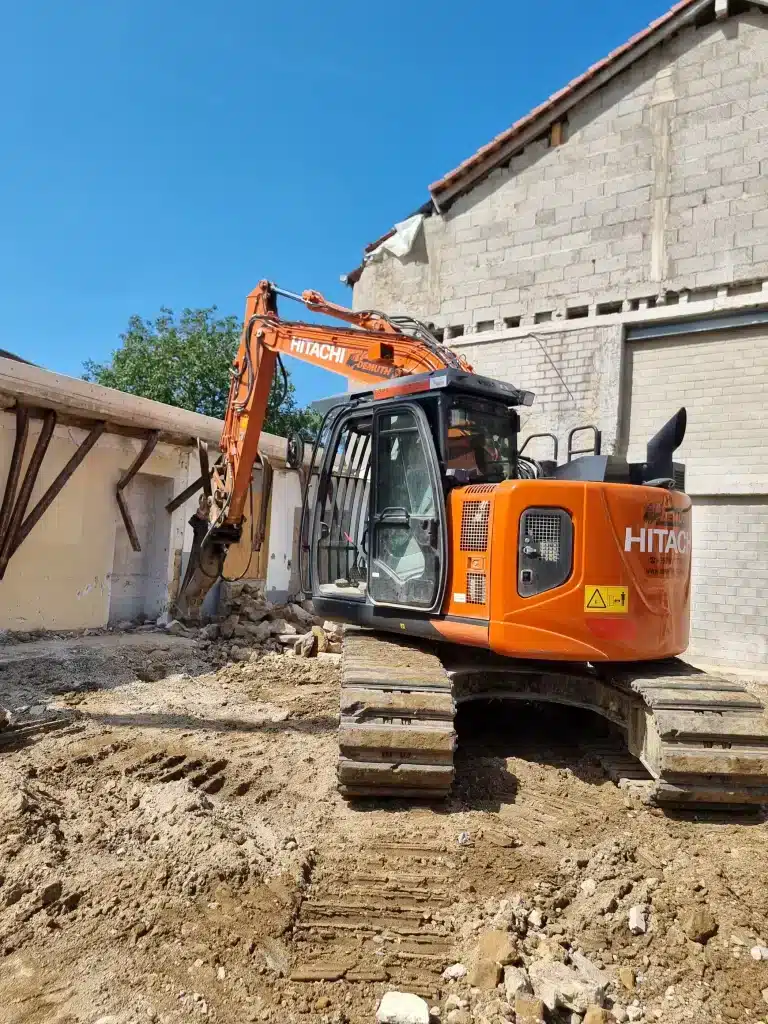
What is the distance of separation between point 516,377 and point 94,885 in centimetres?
930

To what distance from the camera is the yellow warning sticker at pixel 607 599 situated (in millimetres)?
4504

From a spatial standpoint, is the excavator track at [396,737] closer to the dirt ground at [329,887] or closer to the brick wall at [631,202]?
the dirt ground at [329,887]

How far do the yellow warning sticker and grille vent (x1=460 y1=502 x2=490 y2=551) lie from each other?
70 centimetres

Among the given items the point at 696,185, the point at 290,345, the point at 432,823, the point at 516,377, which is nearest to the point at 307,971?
the point at 432,823

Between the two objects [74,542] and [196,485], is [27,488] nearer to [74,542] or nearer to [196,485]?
[74,542]

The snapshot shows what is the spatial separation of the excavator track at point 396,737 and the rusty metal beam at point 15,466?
6339mm

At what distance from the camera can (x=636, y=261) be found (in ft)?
33.7

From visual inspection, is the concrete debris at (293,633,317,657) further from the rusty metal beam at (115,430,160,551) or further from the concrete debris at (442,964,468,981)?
the concrete debris at (442,964,468,981)

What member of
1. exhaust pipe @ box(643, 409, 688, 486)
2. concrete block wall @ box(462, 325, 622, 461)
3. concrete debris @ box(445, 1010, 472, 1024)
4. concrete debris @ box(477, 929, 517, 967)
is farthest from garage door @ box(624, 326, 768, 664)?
concrete debris @ box(445, 1010, 472, 1024)

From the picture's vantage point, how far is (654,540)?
473cm

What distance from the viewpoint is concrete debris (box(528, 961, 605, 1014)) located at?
257 cm

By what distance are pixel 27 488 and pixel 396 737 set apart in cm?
685

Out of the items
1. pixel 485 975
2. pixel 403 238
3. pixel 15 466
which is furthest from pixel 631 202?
pixel 485 975

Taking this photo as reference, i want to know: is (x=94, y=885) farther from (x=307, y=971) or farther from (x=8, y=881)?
(x=307, y=971)
